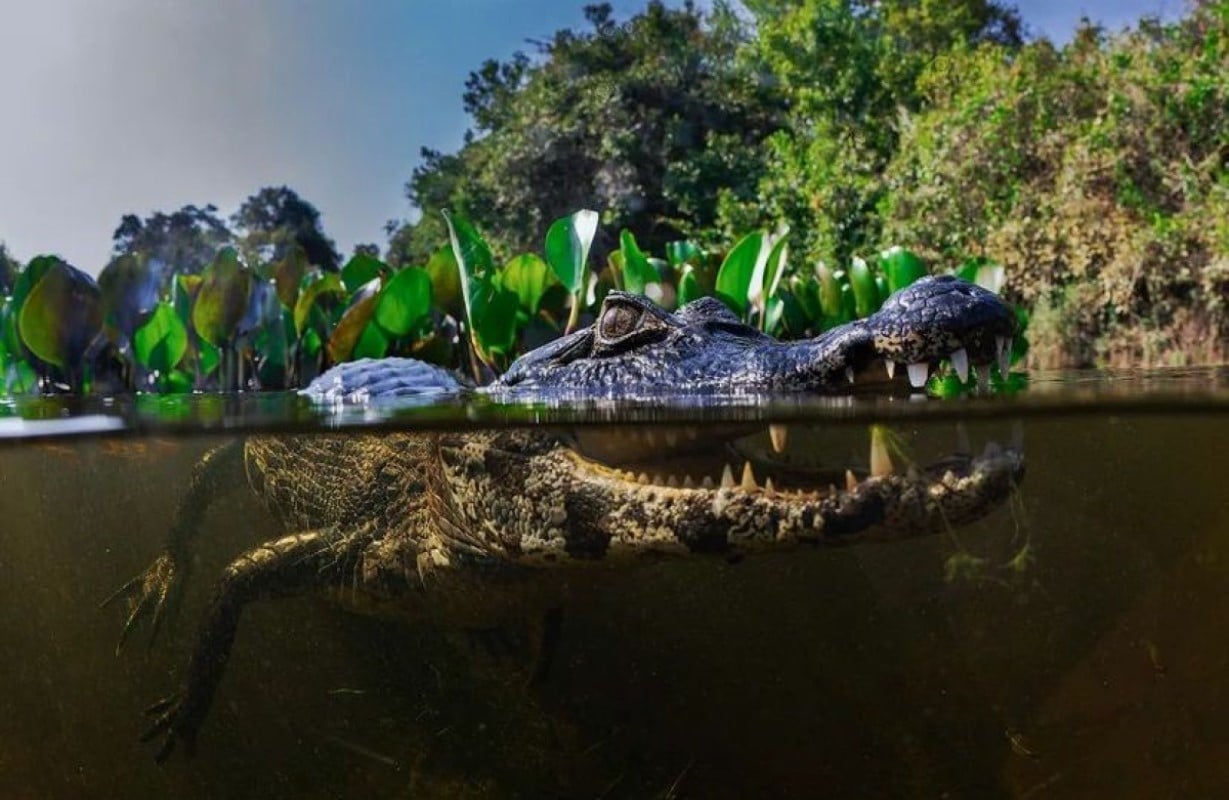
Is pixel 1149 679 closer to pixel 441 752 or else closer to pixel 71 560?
pixel 441 752

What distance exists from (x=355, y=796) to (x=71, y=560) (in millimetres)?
1870

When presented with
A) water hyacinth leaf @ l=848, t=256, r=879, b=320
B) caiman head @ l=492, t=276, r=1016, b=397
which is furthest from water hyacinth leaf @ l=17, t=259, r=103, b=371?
water hyacinth leaf @ l=848, t=256, r=879, b=320

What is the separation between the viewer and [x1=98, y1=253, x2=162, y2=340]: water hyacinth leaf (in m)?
7.29

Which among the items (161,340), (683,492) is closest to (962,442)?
(683,492)

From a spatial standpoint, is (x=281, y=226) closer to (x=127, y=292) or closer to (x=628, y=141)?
(x=628, y=141)

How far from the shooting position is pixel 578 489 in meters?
3.64

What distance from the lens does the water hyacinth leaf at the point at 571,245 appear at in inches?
287

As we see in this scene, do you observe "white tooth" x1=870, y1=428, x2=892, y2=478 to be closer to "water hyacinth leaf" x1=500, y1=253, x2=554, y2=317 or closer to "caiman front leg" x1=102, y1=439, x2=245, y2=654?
"caiman front leg" x1=102, y1=439, x2=245, y2=654

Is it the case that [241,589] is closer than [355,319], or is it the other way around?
[241,589]

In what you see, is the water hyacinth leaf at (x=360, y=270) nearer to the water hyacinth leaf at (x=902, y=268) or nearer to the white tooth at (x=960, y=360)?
the water hyacinth leaf at (x=902, y=268)

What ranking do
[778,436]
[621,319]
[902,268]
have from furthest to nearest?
[902,268]
[621,319]
[778,436]

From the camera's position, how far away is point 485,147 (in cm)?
2536

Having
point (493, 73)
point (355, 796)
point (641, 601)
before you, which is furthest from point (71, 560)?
point (493, 73)

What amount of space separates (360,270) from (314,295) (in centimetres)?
77
